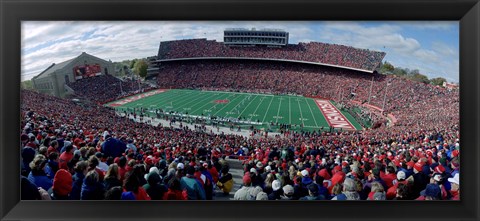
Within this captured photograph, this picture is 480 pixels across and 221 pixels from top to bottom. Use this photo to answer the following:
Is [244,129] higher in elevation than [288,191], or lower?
lower

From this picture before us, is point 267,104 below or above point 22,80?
below

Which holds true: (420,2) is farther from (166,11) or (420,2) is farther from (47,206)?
(47,206)

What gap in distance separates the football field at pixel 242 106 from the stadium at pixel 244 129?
0.30ft

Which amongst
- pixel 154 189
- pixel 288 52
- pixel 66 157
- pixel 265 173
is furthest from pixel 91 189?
pixel 288 52

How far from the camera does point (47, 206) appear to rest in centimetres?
201

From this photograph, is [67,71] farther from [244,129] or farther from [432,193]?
[244,129]

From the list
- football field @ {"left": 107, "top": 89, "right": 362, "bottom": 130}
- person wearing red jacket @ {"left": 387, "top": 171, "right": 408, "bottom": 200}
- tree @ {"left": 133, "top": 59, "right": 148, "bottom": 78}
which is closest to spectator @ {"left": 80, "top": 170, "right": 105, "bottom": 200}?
person wearing red jacket @ {"left": 387, "top": 171, "right": 408, "bottom": 200}

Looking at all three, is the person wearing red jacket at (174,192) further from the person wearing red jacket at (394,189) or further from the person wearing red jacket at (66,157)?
the person wearing red jacket at (394,189)

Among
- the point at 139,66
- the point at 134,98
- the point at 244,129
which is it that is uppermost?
the point at 139,66

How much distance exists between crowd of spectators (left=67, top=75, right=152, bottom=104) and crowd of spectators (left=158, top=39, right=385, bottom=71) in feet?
17.5

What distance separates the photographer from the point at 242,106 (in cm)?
1845

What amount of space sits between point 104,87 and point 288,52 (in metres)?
17.2
